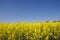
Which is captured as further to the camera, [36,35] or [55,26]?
[55,26]

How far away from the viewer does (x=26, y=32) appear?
734cm

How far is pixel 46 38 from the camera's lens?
7.50 metres

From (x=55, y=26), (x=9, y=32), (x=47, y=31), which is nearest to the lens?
(x=9, y=32)

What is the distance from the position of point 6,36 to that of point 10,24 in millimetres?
767

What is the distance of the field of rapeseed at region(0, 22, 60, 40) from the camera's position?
7.17m

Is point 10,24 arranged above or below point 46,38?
above

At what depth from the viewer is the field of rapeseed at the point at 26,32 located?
7172 mm

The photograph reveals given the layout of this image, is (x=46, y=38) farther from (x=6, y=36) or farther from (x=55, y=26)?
(x=6, y=36)

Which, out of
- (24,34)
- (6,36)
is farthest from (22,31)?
(6,36)

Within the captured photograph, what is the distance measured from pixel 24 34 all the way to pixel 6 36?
28.3 inches

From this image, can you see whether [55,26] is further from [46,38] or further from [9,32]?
[9,32]

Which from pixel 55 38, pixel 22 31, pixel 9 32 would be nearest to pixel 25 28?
pixel 22 31

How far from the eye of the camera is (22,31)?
7258 millimetres

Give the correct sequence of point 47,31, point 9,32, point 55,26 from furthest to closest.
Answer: point 55,26 < point 47,31 < point 9,32
